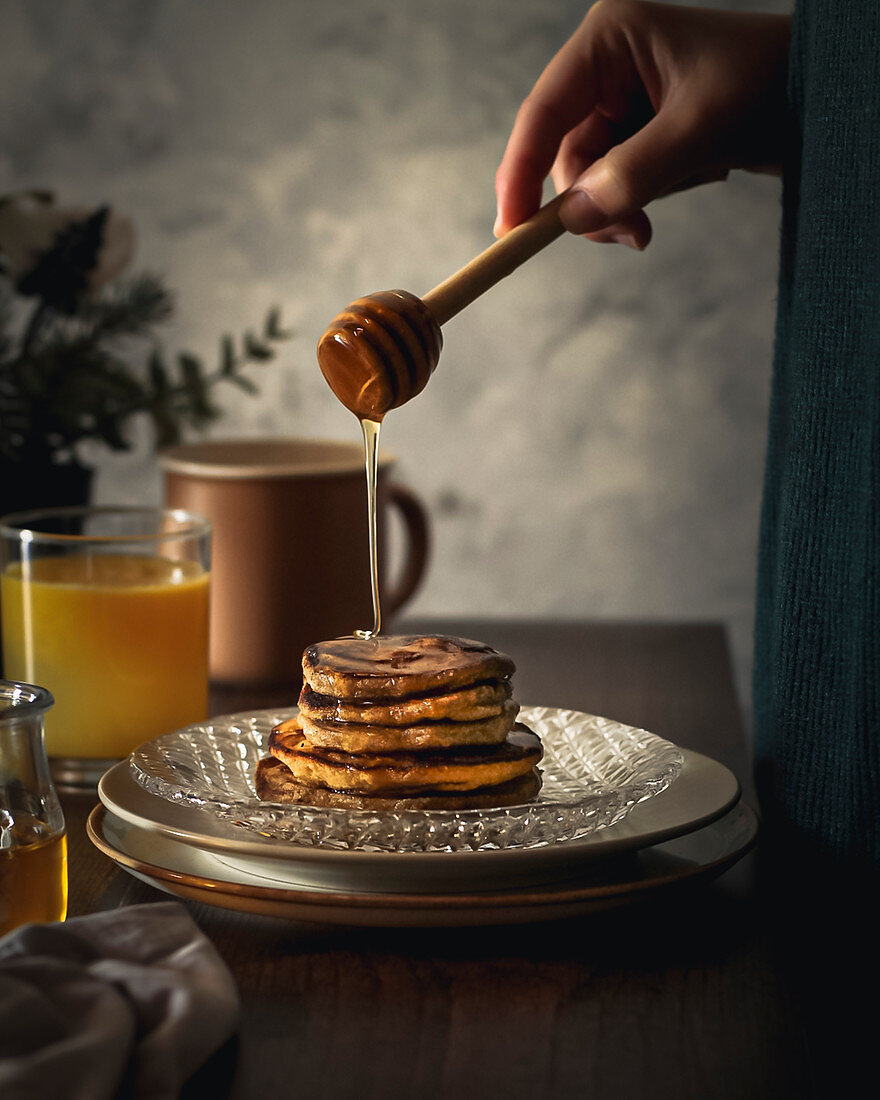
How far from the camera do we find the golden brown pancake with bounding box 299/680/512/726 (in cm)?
58

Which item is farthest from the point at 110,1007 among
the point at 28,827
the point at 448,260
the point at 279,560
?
the point at 448,260

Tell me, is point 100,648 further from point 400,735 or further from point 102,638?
point 400,735

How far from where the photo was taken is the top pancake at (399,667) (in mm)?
578

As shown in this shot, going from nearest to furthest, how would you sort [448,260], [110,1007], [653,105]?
1. [110,1007]
2. [653,105]
3. [448,260]

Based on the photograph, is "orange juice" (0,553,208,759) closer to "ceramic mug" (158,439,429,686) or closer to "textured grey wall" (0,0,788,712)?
"ceramic mug" (158,439,429,686)

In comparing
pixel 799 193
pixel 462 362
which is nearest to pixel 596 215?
pixel 799 193

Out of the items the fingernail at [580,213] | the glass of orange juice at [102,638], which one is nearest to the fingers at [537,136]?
the fingernail at [580,213]

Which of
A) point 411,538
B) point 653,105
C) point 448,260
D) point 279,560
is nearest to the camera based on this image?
point 653,105

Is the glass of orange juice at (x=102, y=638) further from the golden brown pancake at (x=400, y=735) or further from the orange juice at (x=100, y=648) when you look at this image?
the golden brown pancake at (x=400, y=735)

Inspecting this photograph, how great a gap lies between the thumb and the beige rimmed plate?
0.37 m

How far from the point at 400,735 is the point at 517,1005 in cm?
14

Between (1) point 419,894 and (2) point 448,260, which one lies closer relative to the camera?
(1) point 419,894

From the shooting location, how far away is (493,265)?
0.71 metres

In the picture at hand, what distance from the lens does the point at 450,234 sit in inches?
79.0
